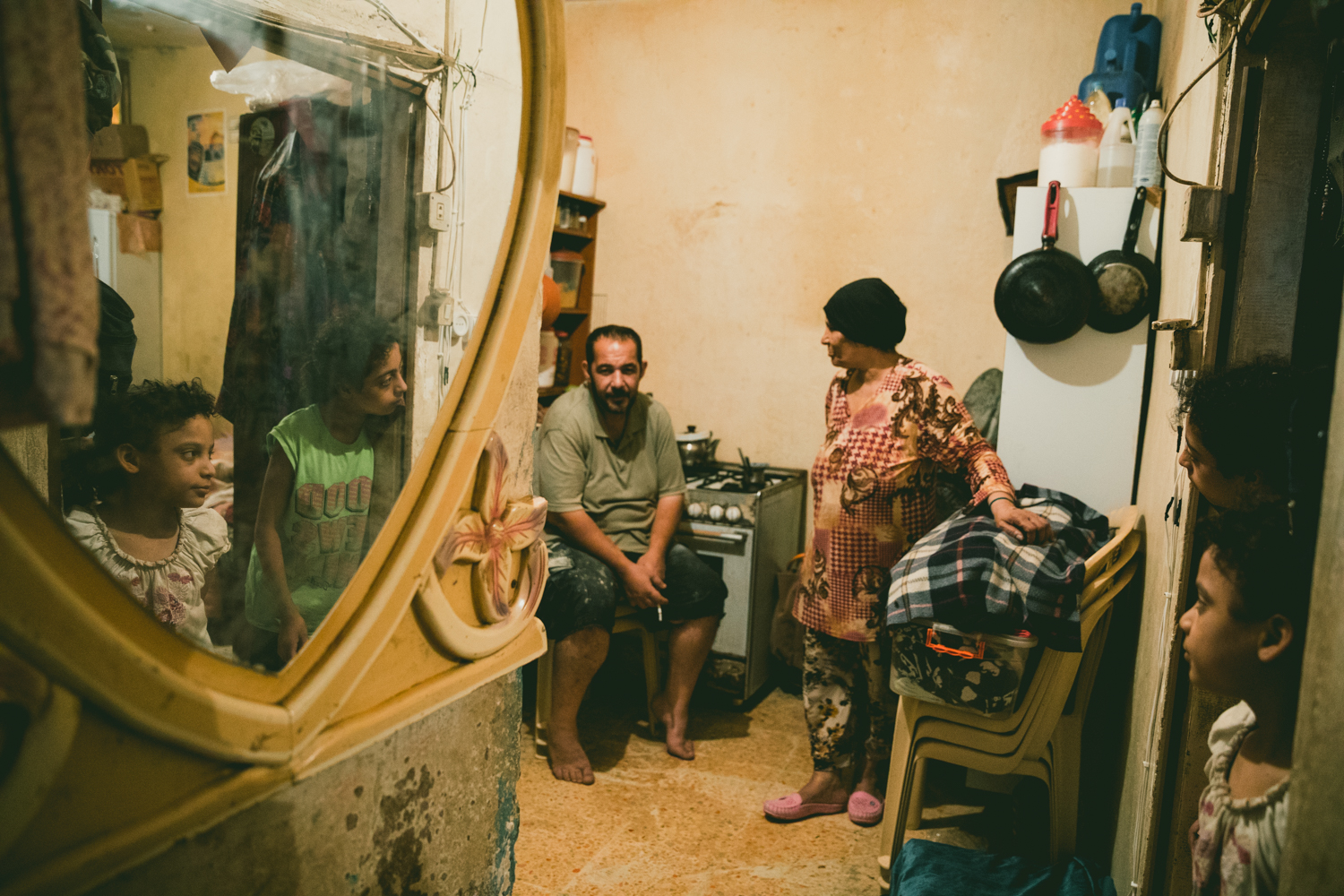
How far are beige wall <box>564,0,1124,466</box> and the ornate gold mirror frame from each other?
9.74ft

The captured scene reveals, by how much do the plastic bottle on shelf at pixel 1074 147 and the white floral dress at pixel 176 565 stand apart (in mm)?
2611

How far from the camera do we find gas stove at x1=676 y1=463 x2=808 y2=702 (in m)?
3.21

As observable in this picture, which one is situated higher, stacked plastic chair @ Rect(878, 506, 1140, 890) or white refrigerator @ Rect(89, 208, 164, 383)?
white refrigerator @ Rect(89, 208, 164, 383)

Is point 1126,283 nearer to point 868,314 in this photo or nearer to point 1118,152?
point 1118,152

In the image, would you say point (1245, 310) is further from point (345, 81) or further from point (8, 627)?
point (8, 627)

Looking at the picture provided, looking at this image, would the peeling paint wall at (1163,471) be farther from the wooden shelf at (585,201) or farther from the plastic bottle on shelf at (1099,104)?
the wooden shelf at (585,201)

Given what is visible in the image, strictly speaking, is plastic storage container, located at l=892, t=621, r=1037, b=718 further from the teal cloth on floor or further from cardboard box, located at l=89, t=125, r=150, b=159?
cardboard box, located at l=89, t=125, r=150, b=159

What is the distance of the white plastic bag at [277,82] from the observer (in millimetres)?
721

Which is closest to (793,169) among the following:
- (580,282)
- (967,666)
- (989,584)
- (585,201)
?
(585,201)

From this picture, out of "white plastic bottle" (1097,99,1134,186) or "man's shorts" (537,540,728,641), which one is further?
"man's shorts" (537,540,728,641)

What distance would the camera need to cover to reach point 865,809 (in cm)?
255

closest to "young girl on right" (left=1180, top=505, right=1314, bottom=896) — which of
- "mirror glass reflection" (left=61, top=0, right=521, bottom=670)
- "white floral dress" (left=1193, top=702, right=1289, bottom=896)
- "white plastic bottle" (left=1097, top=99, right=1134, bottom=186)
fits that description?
"white floral dress" (left=1193, top=702, right=1289, bottom=896)

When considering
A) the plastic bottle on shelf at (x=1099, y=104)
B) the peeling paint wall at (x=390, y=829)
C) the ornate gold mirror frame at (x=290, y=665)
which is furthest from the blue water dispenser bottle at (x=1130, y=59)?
the peeling paint wall at (x=390, y=829)

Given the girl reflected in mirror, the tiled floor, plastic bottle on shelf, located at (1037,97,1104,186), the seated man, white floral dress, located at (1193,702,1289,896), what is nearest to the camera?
the girl reflected in mirror
